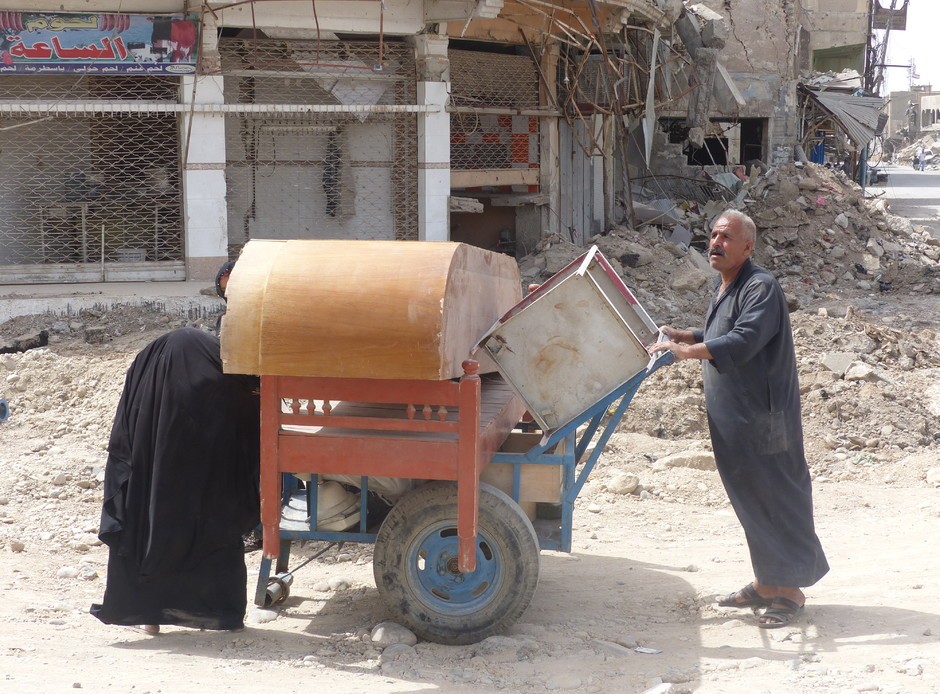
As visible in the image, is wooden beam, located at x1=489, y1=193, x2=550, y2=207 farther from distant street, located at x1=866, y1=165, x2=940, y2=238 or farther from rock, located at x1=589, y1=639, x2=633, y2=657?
rock, located at x1=589, y1=639, x2=633, y2=657

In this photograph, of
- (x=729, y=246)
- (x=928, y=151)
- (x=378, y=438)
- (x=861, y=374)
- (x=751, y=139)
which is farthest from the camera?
(x=928, y=151)

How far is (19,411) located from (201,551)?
440 centimetres

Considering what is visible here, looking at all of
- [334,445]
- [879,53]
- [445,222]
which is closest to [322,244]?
[334,445]

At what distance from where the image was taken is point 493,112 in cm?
1354

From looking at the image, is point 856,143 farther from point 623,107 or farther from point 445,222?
point 445,222

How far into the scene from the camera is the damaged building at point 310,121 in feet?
37.1

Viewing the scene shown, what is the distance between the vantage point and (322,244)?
4082 millimetres

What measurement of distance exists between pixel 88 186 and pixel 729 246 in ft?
31.7

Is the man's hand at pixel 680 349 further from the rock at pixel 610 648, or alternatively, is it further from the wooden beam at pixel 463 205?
the wooden beam at pixel 463 205

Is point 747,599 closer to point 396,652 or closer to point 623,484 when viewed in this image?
point 396,652

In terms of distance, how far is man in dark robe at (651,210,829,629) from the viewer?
4410 millimetres

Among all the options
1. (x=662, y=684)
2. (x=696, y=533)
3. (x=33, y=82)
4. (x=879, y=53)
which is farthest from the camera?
(x=879, y=53)

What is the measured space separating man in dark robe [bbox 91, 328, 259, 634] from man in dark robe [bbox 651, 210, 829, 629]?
1815 mm

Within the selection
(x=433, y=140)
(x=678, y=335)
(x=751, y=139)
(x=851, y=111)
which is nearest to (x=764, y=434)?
(x=678, y=335)
